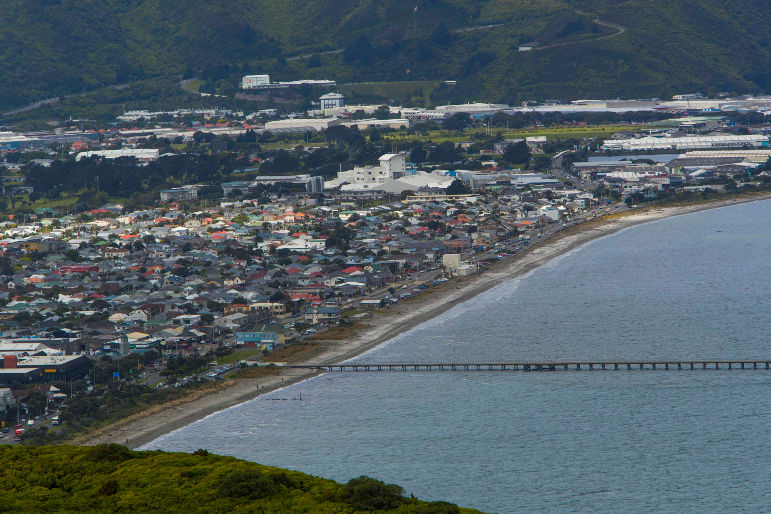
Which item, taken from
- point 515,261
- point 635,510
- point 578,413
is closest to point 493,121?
point 515,261

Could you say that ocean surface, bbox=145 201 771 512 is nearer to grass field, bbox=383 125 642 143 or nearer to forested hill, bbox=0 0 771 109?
grass field, bbox=383 125 642 143

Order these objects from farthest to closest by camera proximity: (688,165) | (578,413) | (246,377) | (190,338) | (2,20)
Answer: (2,20) < (688,165) < (190,338) < (246,377) < (578,413)

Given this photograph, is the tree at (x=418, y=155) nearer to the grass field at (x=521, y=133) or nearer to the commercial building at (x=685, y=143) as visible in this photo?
the grass field at (x=521, y=133)

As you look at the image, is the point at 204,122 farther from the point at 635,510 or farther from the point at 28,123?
the point at 635,510

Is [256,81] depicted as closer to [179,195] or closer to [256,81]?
[256,81]

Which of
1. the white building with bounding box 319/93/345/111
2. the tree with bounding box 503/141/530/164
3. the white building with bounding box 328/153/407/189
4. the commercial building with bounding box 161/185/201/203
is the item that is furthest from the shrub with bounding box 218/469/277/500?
the white building with bounding box 319/93/345/111

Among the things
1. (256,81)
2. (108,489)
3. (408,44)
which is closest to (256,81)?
(256,81)
